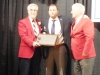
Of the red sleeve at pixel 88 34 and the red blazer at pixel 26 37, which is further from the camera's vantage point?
the red blazer at pixel 26 37

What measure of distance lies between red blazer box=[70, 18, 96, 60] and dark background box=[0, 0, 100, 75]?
60cm

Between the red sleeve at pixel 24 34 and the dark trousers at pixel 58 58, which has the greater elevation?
the red sleeve at pixel 24 34

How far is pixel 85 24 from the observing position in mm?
2848

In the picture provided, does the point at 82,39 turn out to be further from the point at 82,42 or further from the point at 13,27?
the point at 13,27

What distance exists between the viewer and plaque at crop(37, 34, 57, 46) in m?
2.93

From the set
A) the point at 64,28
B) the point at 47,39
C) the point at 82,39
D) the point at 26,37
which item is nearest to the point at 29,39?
the point at 26,37

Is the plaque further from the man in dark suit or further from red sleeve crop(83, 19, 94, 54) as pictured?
red sleeve crop(83, 19, 94, 54)

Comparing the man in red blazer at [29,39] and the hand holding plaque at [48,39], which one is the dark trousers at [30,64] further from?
the hand holding plaque at [48,39]

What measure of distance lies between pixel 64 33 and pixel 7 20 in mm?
973

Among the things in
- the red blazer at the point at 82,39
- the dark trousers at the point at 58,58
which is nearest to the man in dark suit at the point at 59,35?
the dark trousers at the point at 58,58

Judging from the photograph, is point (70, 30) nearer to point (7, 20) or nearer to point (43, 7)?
point (43, 7)

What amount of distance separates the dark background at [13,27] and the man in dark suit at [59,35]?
462mm

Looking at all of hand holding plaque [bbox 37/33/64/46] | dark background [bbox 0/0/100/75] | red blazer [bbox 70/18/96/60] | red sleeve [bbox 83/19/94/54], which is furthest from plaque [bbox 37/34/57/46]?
dark background [bbox 0/0/100/75]

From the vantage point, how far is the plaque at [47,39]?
2933 millimetres
